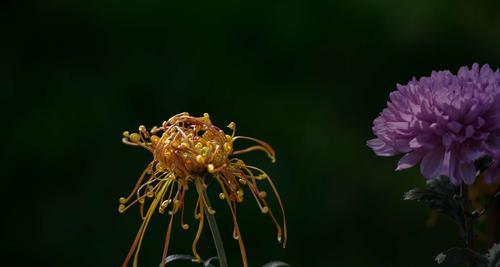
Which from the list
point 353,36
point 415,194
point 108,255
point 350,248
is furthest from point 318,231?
point 415,194

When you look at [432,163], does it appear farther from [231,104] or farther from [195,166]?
[231,104]

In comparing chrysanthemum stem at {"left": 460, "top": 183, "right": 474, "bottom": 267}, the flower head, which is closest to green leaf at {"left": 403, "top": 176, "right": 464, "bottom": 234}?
chrysanthemum stem at {"left": 460, "top": 183, "right": 474, "bottom": 267}

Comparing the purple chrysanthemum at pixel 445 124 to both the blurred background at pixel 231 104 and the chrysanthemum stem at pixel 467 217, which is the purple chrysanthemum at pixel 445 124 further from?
the blurred background at pixel 231 104

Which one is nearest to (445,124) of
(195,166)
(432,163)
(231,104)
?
(432,163)

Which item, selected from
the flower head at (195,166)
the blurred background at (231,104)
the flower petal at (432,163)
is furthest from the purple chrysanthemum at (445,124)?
the blurred background at (231,104)

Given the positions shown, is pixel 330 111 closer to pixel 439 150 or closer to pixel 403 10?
pixel 403 10
